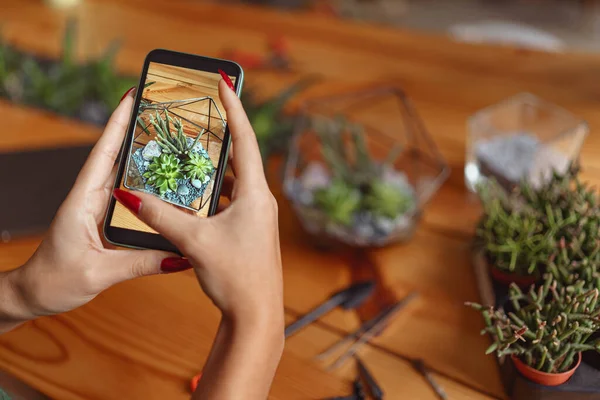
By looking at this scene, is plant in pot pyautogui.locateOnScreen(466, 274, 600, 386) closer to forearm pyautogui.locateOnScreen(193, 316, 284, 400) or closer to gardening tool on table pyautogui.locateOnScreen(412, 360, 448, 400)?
gardening tool on table pyautogui.locateOnScreen(412, 360, 448, 400)

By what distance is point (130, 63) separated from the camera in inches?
54.1

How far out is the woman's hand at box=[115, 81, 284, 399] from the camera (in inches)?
18.8

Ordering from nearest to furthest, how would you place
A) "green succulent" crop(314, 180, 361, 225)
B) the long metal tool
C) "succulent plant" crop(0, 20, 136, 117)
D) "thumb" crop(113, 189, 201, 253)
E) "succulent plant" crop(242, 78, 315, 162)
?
"thumb" crop(113, 189, 201, 253)
the long metal tool
"green succulent" crop(314, 180, 361, 225)
"succulent plant" crop(242, 78, 315, 162)
"succulent plant" crop(0, 20, 136, 117)

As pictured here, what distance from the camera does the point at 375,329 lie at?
725 mm

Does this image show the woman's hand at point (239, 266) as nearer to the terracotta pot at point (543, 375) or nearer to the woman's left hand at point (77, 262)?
the woman's left hand at point (77, 262)

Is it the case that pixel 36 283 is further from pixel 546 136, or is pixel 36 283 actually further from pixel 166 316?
pixel 546 136

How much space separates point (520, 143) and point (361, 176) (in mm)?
286

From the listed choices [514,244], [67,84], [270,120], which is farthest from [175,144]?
[67,84]

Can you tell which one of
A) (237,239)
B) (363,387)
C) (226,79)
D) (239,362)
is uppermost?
(226,79)

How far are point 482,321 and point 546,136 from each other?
0.45 m

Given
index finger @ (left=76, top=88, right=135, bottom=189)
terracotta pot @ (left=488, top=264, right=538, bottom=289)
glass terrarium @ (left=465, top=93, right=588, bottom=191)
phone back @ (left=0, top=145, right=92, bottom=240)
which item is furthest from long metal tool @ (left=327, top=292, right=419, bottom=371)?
phone back @ (left=0, top=145, right=92, bottom=240)

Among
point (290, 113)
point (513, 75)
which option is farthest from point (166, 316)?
point (513, 75)

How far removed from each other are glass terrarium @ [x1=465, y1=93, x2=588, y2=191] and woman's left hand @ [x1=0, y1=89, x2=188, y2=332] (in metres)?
0.54

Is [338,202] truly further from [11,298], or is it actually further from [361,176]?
[11,298]
